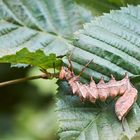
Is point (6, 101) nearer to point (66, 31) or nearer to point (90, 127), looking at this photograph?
point (66, 31)

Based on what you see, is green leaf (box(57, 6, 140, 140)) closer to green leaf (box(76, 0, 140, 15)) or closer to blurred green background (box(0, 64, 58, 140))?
green leaf (box(76, 0, 140, 15))

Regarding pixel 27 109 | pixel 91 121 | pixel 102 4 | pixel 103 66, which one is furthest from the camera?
pixel 27 109

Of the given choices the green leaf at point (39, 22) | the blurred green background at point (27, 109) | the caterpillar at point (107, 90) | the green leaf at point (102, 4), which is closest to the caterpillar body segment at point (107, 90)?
the caterpillar at point (107, 90)

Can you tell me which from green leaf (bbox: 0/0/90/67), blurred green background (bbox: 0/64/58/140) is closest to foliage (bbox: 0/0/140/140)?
green leaf (bbox: 0/0/90/67)

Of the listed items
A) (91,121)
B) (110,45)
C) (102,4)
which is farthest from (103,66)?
(102,4)

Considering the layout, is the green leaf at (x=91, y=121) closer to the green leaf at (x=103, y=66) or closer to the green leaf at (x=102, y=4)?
the green leaf at (x=103, y=66)

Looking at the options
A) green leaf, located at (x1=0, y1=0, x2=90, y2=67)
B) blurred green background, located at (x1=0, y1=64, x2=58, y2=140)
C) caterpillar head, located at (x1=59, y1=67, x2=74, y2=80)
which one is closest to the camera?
caterpillar head, located at (x1=59, y1=67, x2=74, y2=80)

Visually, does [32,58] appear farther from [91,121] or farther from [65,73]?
[91,121]

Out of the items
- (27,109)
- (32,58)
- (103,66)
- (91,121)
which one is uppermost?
(32,58)
